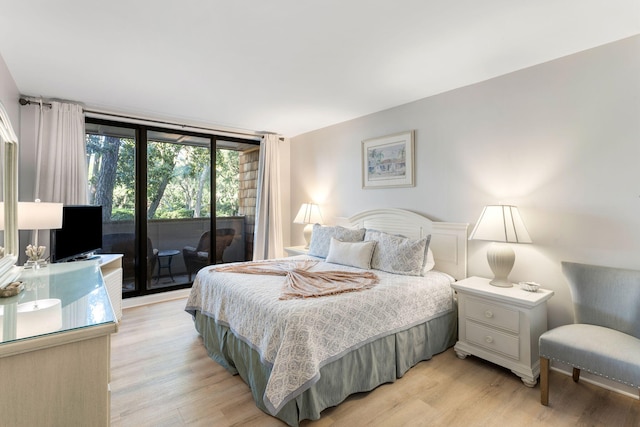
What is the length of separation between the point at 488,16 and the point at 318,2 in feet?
3.33

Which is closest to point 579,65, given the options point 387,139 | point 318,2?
point 387,139

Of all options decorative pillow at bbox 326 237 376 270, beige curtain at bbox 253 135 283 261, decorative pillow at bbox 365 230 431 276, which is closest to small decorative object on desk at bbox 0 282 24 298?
decorative pillow at bbox 326 237 376 270

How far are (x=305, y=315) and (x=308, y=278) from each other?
0.70m

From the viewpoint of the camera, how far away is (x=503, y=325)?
7.65 feet

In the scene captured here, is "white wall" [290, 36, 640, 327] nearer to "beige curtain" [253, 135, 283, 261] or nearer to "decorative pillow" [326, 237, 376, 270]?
"decorative pillow" [326, 237, 376, 270]

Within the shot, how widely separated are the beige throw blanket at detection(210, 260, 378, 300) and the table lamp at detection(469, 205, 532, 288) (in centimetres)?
94

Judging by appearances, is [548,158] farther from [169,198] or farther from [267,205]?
[169,198]

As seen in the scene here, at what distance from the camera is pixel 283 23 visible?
1945mm

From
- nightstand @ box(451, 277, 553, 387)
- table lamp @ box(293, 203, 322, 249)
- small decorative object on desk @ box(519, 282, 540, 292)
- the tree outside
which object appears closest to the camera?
nightstand @ box(451, 277, 553, 387)

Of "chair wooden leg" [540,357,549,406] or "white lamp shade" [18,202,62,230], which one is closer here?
"chair wooden leg" [540,357,549,406]

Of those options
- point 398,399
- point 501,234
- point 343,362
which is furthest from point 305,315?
point 501,234

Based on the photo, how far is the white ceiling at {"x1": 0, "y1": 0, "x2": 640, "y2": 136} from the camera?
1797 millimetres

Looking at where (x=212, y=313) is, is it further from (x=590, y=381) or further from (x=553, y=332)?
(x=590, y=381)

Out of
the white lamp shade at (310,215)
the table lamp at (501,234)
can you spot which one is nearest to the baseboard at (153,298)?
the white lamp shade at (310,215)
